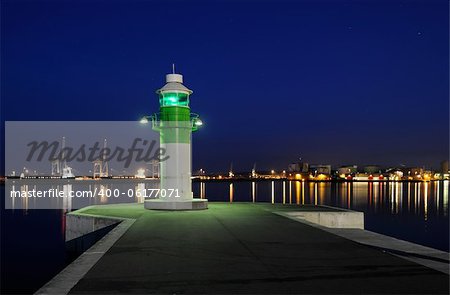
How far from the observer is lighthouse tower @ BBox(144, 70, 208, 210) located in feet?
62.7

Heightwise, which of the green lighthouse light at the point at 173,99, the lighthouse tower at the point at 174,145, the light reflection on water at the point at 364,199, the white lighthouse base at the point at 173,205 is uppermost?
the green lighthouse light at the point at 173,99

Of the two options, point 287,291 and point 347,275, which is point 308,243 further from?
point 287,291

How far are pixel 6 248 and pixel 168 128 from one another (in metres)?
12.2

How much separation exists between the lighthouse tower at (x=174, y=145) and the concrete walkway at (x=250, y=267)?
7536mm

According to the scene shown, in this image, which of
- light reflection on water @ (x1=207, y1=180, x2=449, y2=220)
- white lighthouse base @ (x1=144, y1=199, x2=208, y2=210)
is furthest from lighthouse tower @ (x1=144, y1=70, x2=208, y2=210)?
light reflection on water @ (x1=207, y1=180, x2=449, y2=220)

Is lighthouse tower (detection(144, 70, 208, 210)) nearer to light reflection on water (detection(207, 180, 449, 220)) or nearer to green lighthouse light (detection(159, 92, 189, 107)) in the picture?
green lighthouse light (detection(159, 92, 189, 107))

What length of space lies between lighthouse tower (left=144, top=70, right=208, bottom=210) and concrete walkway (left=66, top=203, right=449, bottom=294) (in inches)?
297

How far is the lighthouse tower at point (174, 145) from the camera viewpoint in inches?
753

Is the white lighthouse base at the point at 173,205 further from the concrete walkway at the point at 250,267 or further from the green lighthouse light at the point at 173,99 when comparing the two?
the concrete walkway at the point at 250,267

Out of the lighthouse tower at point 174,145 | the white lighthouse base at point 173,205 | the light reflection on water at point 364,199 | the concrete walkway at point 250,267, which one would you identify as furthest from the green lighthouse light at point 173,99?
the light reflection on water at point 364,199

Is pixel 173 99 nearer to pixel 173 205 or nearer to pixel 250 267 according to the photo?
pixel 173 205

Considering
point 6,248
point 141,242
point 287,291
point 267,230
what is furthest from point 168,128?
point 287,291

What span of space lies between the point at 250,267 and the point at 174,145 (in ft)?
40.3

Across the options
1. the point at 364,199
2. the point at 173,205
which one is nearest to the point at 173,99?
the point at 173,205
